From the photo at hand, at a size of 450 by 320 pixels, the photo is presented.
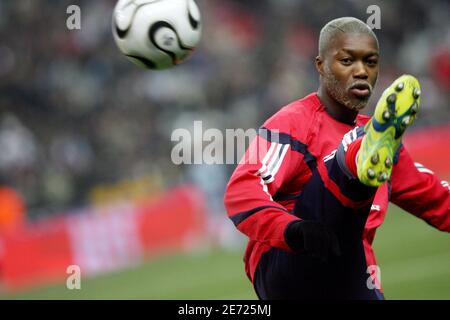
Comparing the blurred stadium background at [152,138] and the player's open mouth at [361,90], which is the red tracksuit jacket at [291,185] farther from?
the blurred stadium background at [152,138]

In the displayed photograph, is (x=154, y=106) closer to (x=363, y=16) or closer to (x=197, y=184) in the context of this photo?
(x=197, y=184)

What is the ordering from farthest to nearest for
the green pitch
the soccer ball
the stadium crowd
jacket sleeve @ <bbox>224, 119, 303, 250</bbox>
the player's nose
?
the stadium crowd < the green pitch < the soccer ball < the player's nose < jacket sleeve @ <bbox>224, 119, 303, 250</bbox>

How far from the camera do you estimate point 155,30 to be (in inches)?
215

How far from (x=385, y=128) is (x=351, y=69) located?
27.2 inches

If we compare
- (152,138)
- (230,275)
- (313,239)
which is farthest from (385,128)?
(152,138)

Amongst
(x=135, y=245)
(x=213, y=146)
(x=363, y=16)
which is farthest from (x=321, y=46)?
(x=363, y=16)

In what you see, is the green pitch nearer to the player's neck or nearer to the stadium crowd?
the stadium crowd

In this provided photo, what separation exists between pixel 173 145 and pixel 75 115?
173 centimetres

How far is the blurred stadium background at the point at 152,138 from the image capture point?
1195cm

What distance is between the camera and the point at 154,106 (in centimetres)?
1648

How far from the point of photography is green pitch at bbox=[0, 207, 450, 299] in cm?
978

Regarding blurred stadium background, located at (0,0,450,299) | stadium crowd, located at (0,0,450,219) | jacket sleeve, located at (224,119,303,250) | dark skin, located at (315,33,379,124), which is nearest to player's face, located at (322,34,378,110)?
dark skin, located at (315,33,379,124)

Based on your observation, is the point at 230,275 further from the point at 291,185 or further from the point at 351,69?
the point at 351,69

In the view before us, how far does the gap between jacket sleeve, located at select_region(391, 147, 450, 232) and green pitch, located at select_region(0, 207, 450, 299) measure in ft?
11.8
